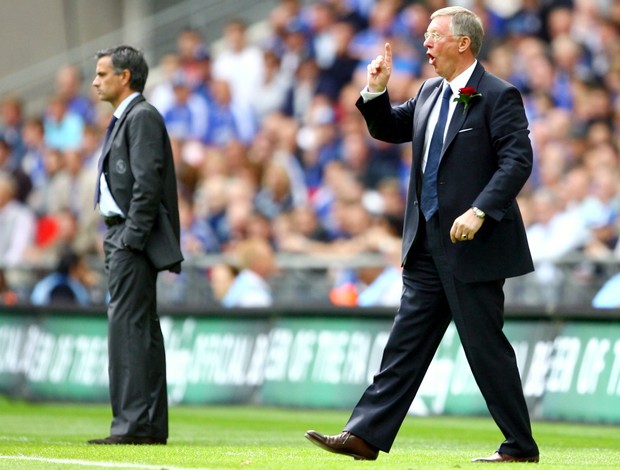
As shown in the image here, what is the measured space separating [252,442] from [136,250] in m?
1.58

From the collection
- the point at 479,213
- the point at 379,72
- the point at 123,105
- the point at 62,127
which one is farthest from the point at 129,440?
the point at 62,127

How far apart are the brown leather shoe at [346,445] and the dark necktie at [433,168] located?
123 cm

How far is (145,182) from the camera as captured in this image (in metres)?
9.88

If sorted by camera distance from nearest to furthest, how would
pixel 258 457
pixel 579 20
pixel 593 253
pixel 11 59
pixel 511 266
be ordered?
1. pixel 511 266
2. pixel 258 457
3. pixel 593 253
4. pixel 579 20
5. pixel 11 59

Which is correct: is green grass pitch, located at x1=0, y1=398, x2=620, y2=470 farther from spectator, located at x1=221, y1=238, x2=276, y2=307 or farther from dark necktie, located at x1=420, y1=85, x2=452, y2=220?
spectator, located at x1=221, y1=238, x2=276, y2=307

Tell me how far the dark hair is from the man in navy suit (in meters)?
2.51

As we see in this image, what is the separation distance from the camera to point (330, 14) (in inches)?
816

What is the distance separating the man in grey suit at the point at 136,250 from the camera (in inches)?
386

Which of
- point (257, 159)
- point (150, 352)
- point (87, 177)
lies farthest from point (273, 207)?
point (150, 352)

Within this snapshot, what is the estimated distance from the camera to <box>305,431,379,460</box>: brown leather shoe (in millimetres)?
7934

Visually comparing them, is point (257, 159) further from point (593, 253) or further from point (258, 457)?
point (258, 457)

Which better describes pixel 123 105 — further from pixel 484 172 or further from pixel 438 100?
pixel 484 172

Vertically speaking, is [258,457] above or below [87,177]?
below

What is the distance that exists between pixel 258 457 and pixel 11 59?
18.4 metres
